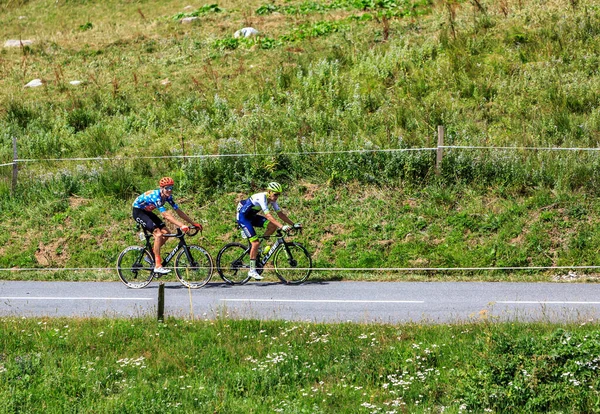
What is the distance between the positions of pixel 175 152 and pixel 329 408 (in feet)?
42.7

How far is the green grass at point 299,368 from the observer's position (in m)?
9.60

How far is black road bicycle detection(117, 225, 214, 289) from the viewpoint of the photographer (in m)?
16.2

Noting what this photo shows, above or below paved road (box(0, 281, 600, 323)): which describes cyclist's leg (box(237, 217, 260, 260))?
above

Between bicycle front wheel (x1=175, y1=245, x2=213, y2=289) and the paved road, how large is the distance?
188mm

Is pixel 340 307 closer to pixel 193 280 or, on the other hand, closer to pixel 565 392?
pixel 193 280

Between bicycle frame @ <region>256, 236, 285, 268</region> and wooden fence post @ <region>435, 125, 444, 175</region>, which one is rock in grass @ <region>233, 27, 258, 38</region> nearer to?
wooden fence post @ <region>435, 125, 444, 175</region>

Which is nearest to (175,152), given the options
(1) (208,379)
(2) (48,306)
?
(2) (48,306)

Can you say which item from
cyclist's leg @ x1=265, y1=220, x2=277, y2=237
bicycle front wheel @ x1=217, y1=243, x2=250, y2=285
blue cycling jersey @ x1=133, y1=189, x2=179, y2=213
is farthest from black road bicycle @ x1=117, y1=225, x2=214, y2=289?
cyclist's leg @ x1=265, y1=220, x2=277, y2=237

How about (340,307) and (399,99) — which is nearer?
(340,307)

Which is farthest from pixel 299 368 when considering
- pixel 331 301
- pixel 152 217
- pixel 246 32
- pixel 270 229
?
pixel 246 32

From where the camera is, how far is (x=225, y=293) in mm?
15648

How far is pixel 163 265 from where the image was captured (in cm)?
1641

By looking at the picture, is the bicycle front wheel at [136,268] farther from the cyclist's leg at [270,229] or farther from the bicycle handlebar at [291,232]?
the bicycle handlebar at [291,232]

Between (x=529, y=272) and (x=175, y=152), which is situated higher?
(x=175, y=152)
